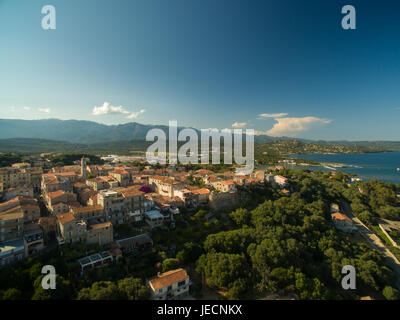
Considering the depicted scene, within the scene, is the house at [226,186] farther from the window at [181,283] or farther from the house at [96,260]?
the house at [96,260]

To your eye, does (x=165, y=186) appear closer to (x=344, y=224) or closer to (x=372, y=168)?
(x=344, y=224)

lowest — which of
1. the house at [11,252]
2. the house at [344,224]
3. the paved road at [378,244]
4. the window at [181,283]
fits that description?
the paved road at [378,244]

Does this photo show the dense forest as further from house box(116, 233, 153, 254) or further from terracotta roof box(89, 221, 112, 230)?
terracotta roof box(89, 221, 112, 230)

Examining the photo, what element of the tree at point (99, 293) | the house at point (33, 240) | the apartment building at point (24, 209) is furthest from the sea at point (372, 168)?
the apartment building at point (24, 209)

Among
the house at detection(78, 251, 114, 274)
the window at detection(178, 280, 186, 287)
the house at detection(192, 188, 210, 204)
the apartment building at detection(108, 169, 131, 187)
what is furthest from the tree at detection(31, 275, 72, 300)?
the apartment building at detection(108, 169, 131, 187)

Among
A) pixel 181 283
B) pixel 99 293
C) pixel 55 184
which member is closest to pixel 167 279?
pixel 181 283

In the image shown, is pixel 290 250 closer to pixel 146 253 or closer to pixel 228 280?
pixel 228 280
